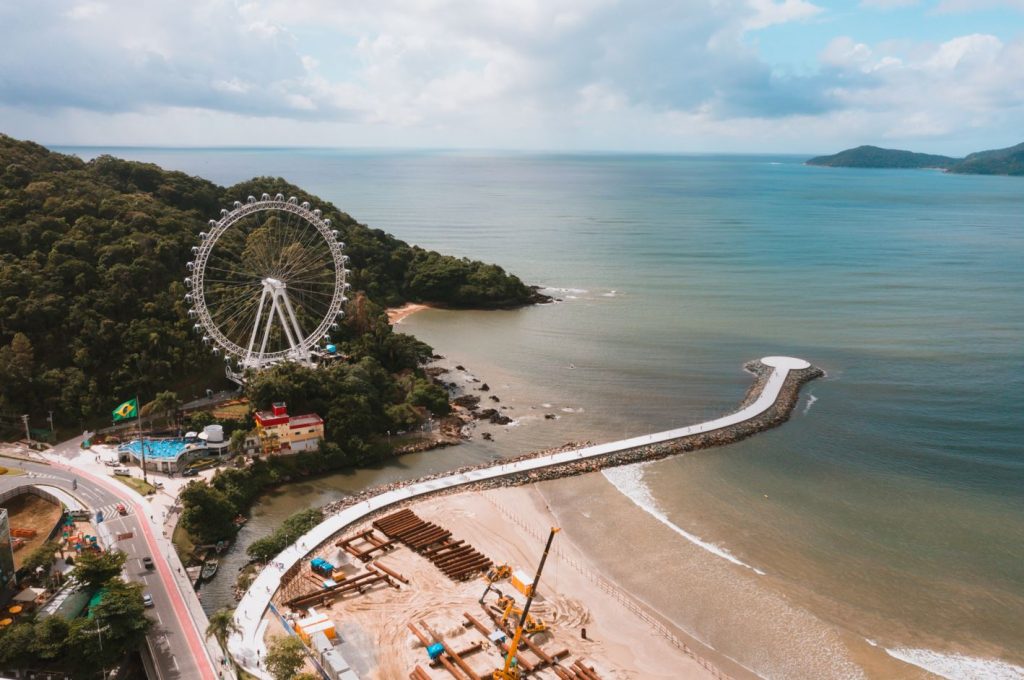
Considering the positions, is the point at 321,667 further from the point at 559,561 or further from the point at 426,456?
the point at 426,456

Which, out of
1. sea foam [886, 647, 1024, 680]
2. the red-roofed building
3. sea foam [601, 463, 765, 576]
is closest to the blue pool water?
the red-roofed building

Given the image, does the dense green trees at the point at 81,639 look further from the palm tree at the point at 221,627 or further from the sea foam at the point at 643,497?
the sea foam at the point at 643,497

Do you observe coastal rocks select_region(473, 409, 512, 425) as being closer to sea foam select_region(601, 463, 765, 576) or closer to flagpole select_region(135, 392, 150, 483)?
sea foam select_region(601, 463, 765, 576)

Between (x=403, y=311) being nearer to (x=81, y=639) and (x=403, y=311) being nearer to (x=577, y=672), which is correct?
(x=81, y=639)

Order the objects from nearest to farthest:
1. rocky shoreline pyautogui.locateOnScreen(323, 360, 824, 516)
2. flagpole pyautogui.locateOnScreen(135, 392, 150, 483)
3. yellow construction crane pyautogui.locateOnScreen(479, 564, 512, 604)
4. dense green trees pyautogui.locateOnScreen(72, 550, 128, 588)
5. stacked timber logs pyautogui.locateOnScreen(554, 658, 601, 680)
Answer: stacked timber logs pyautogui.locateOnScreen(554, 658, 601, 680) < dense green trees pyautogui.locateOnScreen(72, 550, 128, 588) < yellow construction crane pyautogui.locateOnScreen(479, 564, 512, 604) < flagpole pyautogui.locateOnScreen(135, 392, 150, 483) < rocky shoreline pyautogui.locateOnScreen(323, 360, 824, 516)

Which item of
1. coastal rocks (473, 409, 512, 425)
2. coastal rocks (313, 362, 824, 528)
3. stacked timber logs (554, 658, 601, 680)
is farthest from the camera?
coastal rocks (473, 409, 512, 425)

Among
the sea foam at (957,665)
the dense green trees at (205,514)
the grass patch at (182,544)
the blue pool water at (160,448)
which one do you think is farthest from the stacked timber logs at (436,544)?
the sea foam at (957,665)

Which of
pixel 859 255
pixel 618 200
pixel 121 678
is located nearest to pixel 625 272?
pixel 859 255
